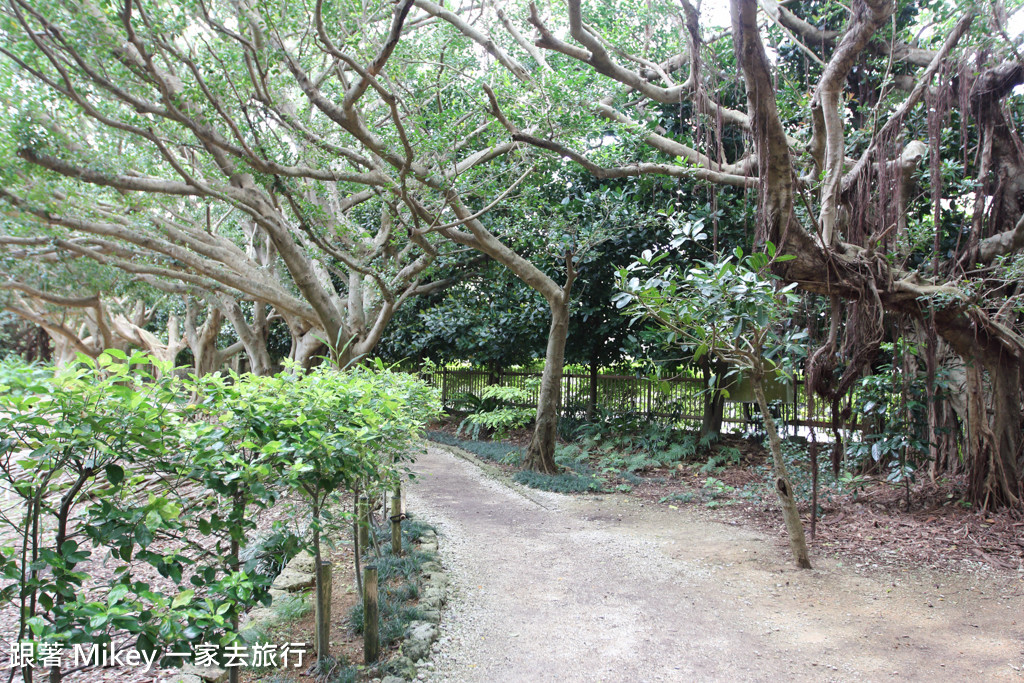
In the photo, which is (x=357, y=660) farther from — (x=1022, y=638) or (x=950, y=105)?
(x=950, y=105)

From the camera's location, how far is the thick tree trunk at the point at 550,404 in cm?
787

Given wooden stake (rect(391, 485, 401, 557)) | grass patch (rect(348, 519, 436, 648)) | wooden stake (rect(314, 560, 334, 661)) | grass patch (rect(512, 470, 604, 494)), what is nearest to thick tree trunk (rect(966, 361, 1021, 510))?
grass patch (rect(512, 470, 604, 494))

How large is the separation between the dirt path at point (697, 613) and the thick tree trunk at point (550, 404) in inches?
90.9

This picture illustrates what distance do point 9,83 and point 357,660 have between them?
→ 28.3ft

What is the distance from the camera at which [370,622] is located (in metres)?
2.93

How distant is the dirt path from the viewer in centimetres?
299

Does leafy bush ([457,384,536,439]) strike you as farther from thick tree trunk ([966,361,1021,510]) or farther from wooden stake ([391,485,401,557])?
thick tree trunk ([966,361,1021,510])

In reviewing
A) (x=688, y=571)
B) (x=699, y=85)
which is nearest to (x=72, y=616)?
(x=688, y=571)

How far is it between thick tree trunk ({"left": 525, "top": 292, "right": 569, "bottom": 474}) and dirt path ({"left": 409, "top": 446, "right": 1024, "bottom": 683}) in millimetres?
2308

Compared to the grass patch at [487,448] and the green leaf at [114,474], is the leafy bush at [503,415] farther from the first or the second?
the green leaf at [114,474]

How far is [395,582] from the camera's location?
4.09m

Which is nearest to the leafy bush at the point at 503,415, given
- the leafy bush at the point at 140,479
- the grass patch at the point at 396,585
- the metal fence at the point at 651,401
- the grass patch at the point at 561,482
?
the metal fence at the point at 651,401

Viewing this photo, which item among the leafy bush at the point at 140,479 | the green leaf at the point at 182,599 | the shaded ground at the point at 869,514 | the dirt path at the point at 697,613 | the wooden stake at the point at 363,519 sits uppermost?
the leafy bush at the point at 140,479

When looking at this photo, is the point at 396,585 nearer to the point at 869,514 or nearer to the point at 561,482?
the point at 561,482
